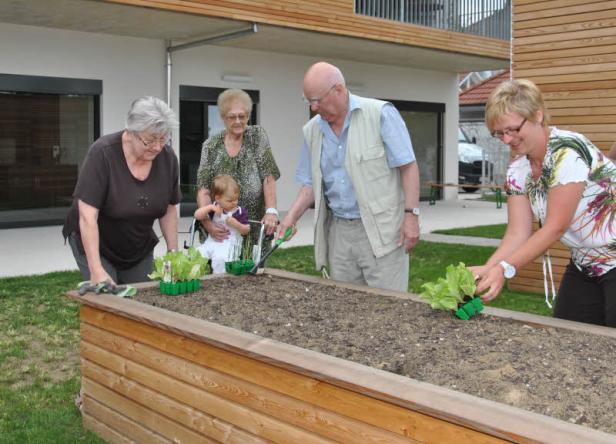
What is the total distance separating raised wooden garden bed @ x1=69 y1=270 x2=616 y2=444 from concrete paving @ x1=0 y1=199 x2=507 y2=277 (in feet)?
11.2

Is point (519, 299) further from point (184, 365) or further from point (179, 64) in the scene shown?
point (179, 64)

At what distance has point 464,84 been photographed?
4647 cm

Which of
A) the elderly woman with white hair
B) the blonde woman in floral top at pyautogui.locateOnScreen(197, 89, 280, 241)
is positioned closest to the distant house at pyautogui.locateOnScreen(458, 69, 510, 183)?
the blonde woman in floral top at pyautogui.locateOnScreen(197, 89, 280, 241)

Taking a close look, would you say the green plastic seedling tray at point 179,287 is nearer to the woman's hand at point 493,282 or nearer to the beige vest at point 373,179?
the beige vest at point 373,179

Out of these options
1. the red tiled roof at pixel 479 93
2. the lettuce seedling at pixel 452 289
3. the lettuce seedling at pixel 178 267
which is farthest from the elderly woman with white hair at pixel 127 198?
the red tiled roof at pixel 479 93

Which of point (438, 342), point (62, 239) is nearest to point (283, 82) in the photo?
point (62, 239)

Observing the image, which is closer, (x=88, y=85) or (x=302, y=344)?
(x=302, y=344)

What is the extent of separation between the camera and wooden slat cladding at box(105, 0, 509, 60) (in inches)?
458

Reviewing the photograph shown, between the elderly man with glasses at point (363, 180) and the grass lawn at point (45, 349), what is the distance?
166 centimetres

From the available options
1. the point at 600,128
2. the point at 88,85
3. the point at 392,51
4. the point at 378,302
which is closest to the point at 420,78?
the point at 392,51

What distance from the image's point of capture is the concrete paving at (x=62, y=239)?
30.3 ft

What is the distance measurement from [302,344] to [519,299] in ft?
16.2

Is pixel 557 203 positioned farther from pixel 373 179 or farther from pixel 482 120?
pixel 482 120

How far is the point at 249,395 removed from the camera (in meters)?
2.89
